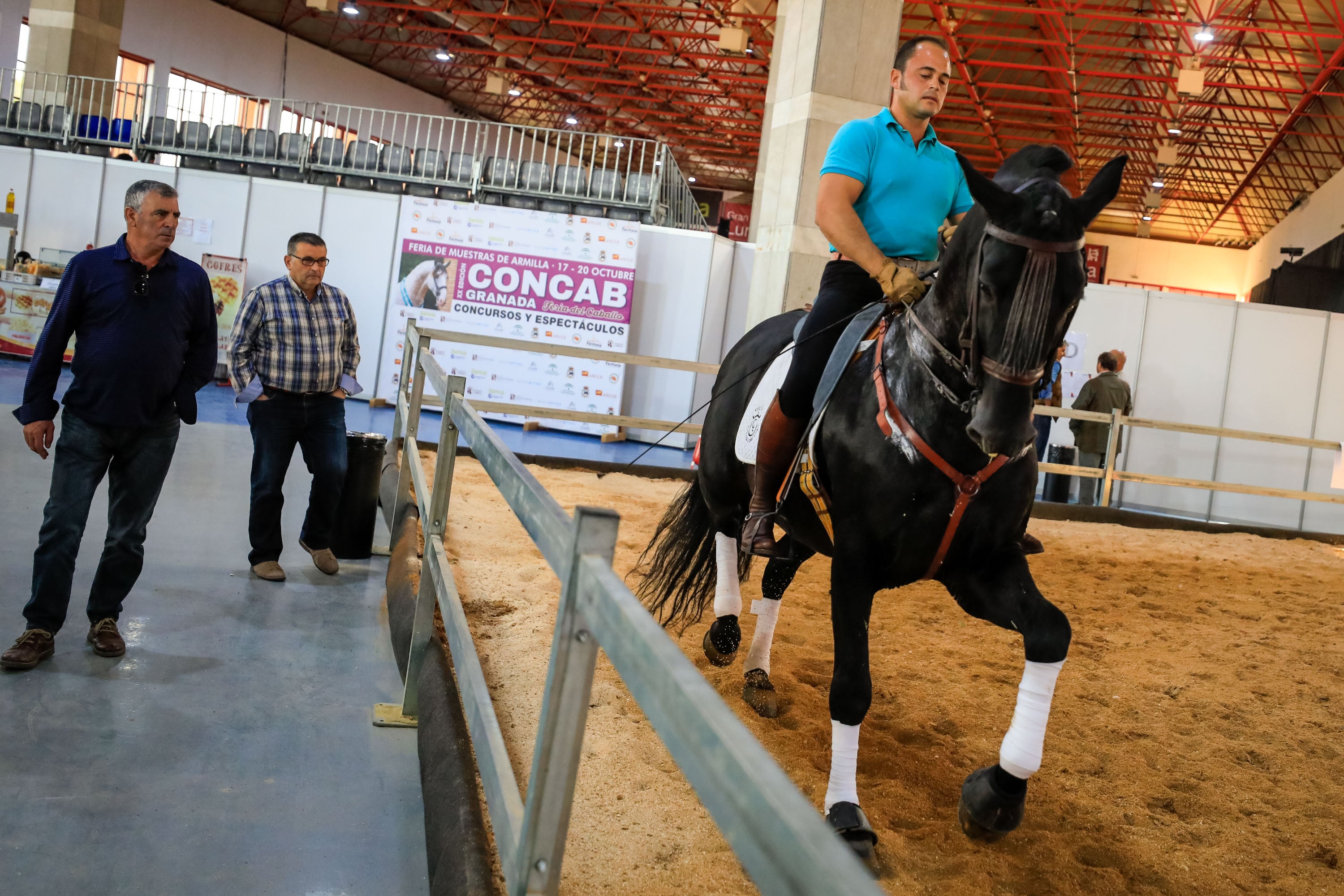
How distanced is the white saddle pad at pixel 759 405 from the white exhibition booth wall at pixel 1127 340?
372 inches

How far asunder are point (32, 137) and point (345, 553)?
14.1m

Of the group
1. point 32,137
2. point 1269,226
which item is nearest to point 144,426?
point 32,137

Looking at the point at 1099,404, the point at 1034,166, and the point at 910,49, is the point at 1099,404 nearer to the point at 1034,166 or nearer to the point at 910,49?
the point at 910,49

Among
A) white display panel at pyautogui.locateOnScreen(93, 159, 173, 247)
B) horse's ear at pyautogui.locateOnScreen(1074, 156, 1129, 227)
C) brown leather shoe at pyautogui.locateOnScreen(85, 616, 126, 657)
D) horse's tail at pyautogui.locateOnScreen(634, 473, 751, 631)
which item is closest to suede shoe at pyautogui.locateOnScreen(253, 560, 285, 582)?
brown leather shoe at pyautogui.locateOnScreen(85, 616, 126, 657)

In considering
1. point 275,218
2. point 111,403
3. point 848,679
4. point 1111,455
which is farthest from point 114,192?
point 848,679

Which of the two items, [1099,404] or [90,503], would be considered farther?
[1099,404]

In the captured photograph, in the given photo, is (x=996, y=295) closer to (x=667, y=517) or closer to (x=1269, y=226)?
(x=667, y=517)

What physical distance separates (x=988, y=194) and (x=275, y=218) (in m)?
13.9

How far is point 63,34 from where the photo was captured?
17.6m

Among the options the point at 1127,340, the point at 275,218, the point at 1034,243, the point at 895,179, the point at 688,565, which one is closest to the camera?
the point at 1034,243

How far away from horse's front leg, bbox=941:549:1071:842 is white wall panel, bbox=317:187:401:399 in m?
12.2

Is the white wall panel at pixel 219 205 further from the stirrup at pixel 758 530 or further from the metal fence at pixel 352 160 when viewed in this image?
Answer: the stirrup at pixel 758 530

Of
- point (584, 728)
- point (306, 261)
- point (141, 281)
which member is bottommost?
point (584, 728)

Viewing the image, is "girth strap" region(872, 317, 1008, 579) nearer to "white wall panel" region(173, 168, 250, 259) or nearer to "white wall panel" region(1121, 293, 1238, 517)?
"white wall panel" region(1121, 293, 1238, 517)
